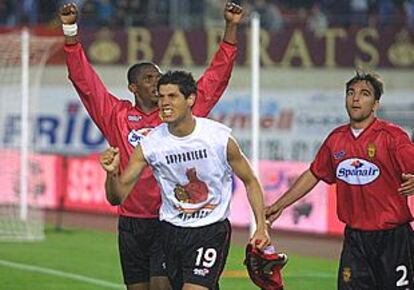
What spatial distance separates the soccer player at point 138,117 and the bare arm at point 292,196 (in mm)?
930

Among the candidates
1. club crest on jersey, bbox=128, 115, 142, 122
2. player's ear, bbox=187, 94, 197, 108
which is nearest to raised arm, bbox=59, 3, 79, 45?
club crest on jersey, bbox=128, 115, 142, 122

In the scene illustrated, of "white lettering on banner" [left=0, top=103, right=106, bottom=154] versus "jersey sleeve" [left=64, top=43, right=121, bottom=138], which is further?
"white lettering on banner" [left=0, top=103, right=106, bottom=154]

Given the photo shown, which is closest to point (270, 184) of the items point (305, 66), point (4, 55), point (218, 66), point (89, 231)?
point (89, 231)

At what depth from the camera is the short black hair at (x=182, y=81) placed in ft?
33.0

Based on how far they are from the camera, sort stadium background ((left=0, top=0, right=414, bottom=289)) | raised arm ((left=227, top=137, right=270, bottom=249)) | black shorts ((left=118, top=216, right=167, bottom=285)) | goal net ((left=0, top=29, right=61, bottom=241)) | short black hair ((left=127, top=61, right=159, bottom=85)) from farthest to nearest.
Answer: stadium background ((left=0, top=0, right=414, bottom=289)) → goal net ((left=0, top=29, right=61, bottom=241)) → short black hair ((left=127, top=61, right=159, bottom=85)) → black shorts ((left=118, top=216, right=167, bottom=285)) → raised arm ((left=227, top=137, right=270, bottom=249))

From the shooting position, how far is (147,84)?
11109 millimetres

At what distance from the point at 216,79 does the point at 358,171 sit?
1.61 m

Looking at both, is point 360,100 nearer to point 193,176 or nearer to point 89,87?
point 193,176

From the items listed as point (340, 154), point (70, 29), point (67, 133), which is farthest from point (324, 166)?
point (67, 133)

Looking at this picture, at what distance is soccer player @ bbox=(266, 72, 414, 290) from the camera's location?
1044 cm

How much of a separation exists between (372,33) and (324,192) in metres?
9.37

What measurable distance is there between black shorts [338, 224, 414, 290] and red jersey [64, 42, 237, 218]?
160cm

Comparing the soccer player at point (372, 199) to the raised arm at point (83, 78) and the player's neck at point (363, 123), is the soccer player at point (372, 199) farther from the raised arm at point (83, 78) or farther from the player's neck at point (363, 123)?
the raised arm at point (83, 78)

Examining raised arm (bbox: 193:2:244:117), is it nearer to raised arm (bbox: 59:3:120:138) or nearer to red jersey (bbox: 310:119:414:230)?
raised arm (bbox: 59:3:120:138)
